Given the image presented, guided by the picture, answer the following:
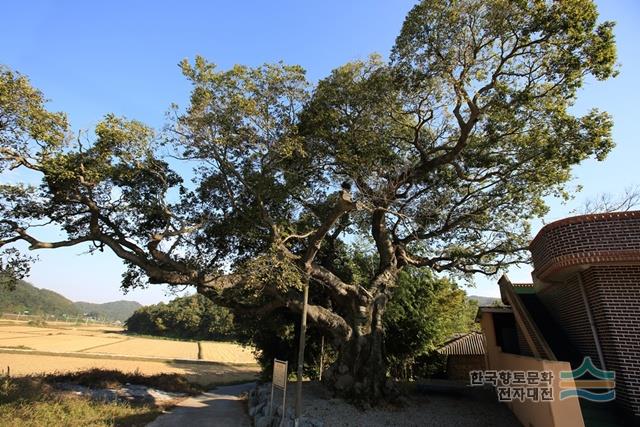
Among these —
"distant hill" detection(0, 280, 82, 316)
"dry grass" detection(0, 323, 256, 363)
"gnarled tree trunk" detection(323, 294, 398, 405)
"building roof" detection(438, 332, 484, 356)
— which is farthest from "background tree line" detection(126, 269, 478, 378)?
"distant hill" detection(0, 280, 82, 316)

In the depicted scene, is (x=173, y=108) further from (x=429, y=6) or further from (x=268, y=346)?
(x=268, y=346)

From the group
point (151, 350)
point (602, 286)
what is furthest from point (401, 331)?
point (151, 350)

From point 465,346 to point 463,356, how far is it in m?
0.75

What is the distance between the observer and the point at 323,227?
528 inches

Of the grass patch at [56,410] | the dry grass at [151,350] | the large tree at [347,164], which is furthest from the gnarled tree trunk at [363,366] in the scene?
the dry grass at [151,350]

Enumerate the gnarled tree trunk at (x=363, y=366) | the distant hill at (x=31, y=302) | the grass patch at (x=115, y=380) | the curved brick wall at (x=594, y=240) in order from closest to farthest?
1. the curved brick wall at (x=594, y=240)
2. the gnarled tree trunk at (x=363, y=366)
3. the grass patch at (x=115, y=380)
4. the distant hill at (x=31, y=302)

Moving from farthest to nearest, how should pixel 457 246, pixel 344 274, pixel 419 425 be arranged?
pixel 344 274 < pixel 457 246 < pixel 419 425

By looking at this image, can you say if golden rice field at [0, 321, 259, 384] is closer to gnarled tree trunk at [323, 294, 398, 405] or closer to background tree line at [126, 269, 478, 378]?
background tree line at [126, 269, 478, 378]

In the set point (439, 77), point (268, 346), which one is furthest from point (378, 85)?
point (268, 346)

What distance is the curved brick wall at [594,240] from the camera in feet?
29.9

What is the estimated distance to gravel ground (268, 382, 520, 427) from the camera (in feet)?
39.0

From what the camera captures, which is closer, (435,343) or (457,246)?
(457,246)

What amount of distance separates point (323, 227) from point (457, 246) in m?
7.02

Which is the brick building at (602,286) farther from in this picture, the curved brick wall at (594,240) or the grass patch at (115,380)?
the grass patch at (115,380)
